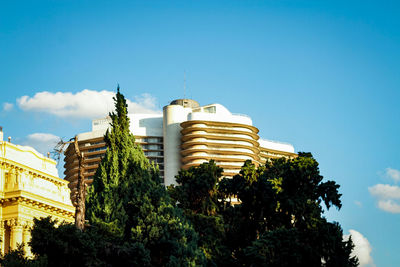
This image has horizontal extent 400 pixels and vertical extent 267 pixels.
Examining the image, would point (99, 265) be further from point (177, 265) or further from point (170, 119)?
point (170, 119)

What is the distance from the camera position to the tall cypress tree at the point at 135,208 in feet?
120

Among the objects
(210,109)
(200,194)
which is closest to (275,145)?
(210,109)

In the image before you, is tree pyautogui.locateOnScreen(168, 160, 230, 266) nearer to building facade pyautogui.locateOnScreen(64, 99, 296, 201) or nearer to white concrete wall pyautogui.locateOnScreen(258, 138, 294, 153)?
building facade pyautogui.locateOnScreen(64, 99, 296, 201)

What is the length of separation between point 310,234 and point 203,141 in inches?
3141

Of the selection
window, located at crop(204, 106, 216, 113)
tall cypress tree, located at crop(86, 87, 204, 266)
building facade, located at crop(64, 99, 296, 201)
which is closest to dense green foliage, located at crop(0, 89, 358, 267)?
tall cypress tree, located at crop(86, 87, 204, 266)

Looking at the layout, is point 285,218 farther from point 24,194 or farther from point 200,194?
point 24,194

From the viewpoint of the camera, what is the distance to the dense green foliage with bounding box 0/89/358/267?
97.3 ft

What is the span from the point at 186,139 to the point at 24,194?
84.5m

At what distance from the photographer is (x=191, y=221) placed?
166 feet

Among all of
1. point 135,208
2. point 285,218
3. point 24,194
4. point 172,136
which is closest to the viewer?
point 135,208

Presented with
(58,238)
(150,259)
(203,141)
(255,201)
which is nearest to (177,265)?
(150,259)

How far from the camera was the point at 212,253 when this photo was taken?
158 feet

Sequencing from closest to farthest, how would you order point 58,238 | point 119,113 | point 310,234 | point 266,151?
point 58,238
point 119,113
point 310,234
point 266,151

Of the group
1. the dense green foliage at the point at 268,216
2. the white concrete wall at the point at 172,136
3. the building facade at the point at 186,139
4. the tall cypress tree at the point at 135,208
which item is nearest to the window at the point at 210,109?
the building facade at the point at 186,139
